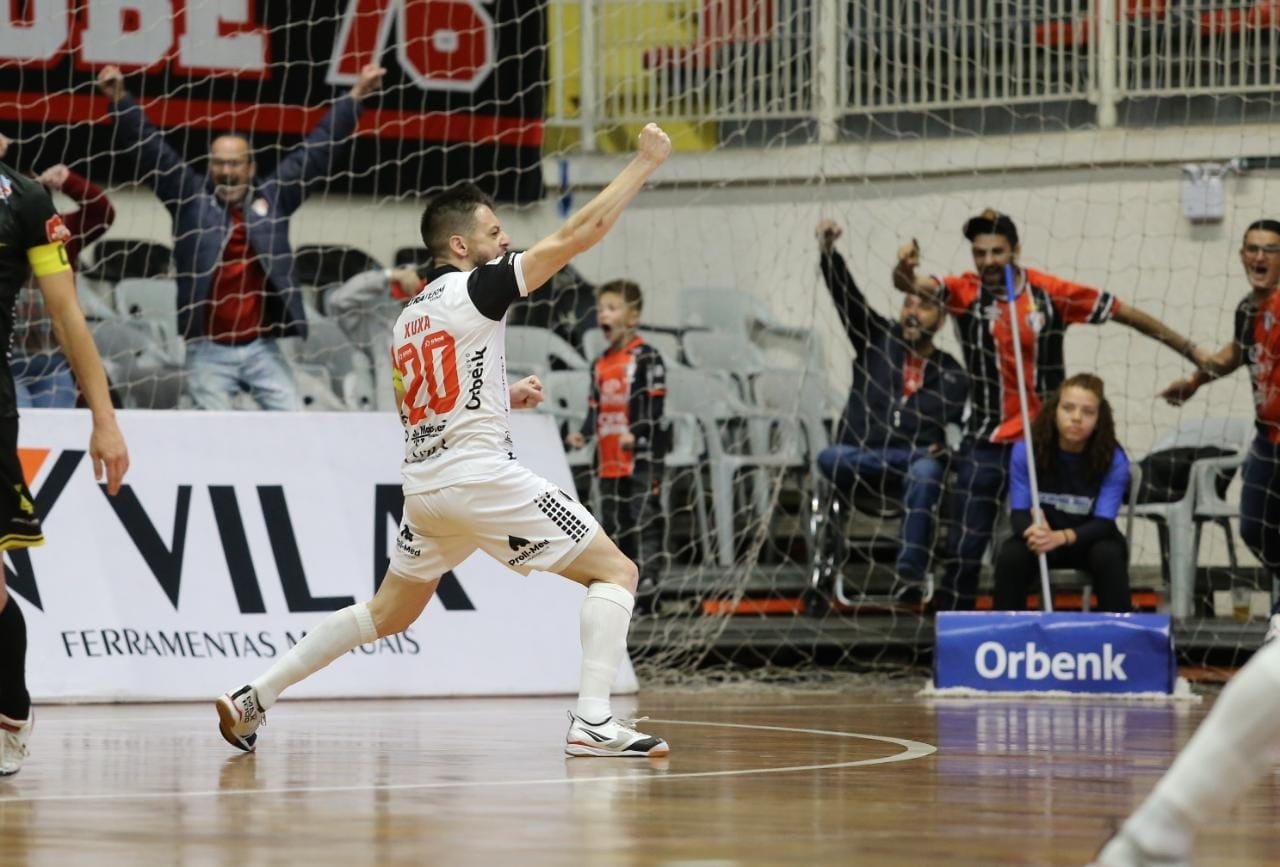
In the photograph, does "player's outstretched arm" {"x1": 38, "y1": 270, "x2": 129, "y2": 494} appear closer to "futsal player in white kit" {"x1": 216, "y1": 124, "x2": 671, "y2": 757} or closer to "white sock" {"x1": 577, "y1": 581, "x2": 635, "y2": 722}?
"futsal player in white kit" {"x1": 216, "y1": 124, "x2": 671, "y2": 757}

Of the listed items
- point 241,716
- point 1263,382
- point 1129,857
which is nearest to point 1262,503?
point 1263,382

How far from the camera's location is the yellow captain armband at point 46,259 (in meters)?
5.92

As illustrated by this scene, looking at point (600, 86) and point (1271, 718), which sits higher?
point (600, 86)

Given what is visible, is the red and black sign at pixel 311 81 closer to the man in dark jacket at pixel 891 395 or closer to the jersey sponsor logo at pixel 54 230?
the man in dark jacket at pixel 891 395

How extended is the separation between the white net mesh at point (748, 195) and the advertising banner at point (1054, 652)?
104cm

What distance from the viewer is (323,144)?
39.9 ft

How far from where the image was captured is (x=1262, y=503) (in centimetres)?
1141

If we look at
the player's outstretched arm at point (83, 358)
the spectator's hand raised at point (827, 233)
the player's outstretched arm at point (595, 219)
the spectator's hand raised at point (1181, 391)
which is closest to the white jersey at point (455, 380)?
the player's outstretched arm at point (595, 219)

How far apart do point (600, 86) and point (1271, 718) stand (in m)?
12.5

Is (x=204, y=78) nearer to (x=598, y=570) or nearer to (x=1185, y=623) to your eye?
(x=1185, y=623)

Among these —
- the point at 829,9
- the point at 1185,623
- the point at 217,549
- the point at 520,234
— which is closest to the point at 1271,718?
the point at 217,549

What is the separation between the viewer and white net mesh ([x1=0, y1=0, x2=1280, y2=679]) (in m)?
12.3

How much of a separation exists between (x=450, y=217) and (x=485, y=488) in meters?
1.01

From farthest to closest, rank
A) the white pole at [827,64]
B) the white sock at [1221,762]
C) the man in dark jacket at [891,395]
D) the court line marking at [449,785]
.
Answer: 1. the white pole at [827,64]
2. the man in dark jacket at [891,395]
3. the court line marking at [449,785]
4. the white sock at [1221,762]
